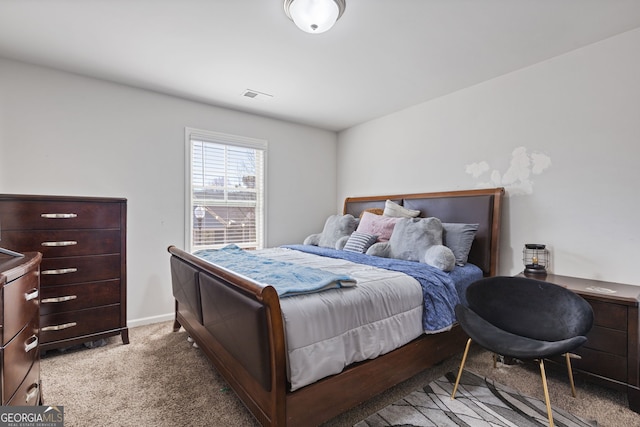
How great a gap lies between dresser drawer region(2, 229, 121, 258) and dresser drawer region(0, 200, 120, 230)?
45 millimetres

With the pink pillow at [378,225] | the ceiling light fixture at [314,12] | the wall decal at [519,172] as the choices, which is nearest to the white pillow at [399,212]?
the pink pillow at [378,225]

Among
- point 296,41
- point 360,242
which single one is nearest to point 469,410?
point 360,242

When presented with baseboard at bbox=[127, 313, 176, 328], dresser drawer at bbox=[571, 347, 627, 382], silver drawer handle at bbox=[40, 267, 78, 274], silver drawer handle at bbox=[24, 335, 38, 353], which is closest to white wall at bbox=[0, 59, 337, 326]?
baseboard at bbox=[127, 313, 176, 328]

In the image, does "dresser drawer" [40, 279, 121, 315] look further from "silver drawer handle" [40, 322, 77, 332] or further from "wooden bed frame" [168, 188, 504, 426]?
"wooden bed frame" [168, 188, 504, 426]

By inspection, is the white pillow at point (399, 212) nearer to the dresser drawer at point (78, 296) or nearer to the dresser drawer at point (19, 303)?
the dresser drawer at point (78, 296)

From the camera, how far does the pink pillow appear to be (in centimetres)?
302

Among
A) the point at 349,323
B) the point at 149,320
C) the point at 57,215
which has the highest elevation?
the point at 57,215

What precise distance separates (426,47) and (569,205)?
1723 mm

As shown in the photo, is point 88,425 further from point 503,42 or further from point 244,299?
point 503,42

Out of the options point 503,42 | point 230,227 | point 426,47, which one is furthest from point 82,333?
point 503,42

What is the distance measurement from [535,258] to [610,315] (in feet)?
2.23

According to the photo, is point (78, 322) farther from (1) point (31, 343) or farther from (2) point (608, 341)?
(2) point (608, 341)

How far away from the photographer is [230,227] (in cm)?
374

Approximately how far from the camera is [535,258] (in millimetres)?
2457
